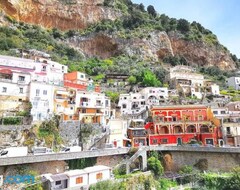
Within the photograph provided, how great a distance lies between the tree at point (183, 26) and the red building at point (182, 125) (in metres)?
60.4

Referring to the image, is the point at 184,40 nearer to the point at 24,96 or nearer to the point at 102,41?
the point at 102,41

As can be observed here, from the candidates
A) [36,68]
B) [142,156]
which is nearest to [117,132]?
[142,156]

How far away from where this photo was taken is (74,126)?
33156 millimetres

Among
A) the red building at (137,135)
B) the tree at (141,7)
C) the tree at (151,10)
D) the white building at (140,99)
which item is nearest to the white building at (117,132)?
the red building at (137,135)

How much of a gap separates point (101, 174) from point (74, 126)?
937 cm

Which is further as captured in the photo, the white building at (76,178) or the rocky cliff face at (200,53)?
the rocky cliff face at (200,53)

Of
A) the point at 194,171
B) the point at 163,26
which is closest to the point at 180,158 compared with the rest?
the point at 194,171

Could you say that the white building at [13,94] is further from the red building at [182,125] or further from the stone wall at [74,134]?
the red building at [182,125]

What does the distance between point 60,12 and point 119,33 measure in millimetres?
23909

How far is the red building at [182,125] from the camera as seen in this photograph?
3891 cm

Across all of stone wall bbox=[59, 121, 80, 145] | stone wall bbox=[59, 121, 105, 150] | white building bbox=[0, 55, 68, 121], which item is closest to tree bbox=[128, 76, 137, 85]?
white building bbox=[0, 55, 68, 121]

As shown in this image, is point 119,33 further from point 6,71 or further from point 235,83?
point 6,71

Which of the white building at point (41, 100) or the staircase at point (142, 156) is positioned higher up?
the white building at point (41, 100)

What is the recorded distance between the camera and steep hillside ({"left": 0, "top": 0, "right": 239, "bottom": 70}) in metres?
81.8
